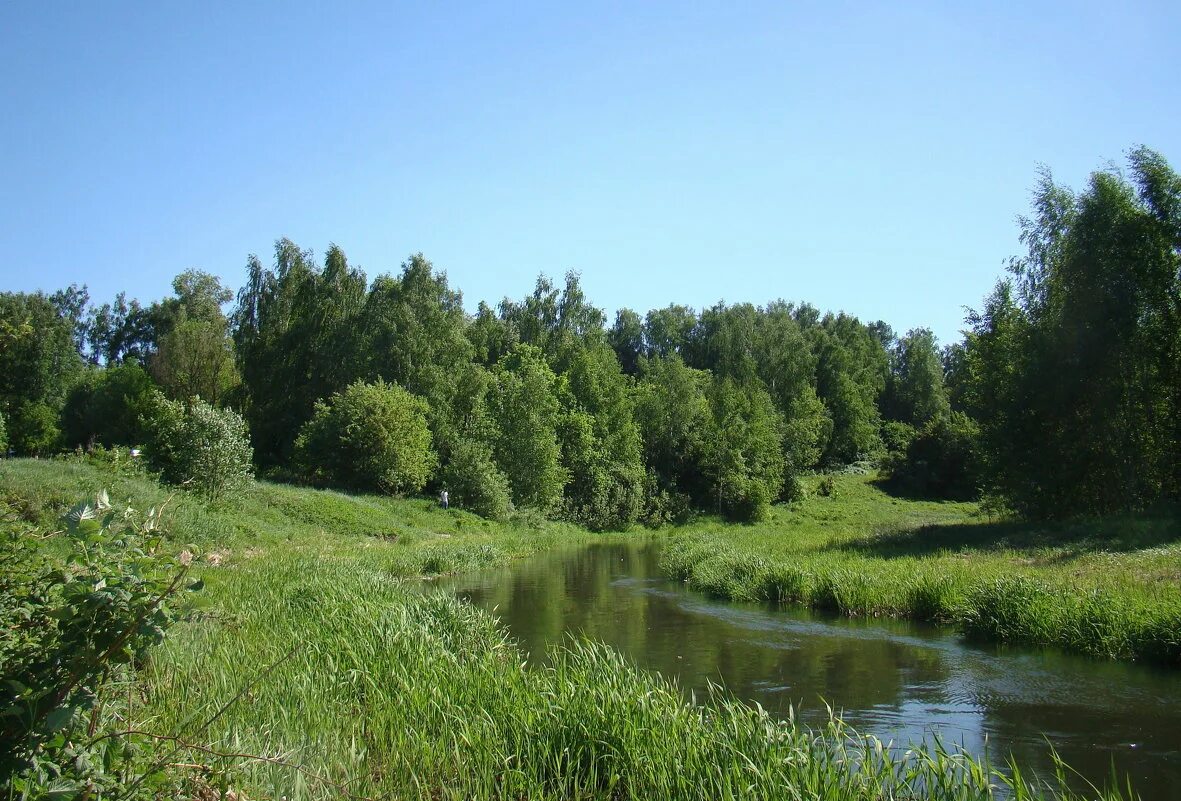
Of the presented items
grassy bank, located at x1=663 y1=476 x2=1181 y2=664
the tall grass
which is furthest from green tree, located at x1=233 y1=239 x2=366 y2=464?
the tall grass

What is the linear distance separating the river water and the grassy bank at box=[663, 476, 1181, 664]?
0.78m

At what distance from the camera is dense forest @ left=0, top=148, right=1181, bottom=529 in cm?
2875

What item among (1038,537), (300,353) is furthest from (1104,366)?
(300,353)

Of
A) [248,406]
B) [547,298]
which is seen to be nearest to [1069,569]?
[248,406]

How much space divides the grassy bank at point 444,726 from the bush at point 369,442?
3455 centimetres

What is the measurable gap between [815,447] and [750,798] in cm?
7018

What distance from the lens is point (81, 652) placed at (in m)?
4.09

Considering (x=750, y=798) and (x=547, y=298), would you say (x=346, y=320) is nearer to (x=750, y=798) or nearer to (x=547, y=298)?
(x=547, y=298)

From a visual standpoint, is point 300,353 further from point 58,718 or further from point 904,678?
point 58,718

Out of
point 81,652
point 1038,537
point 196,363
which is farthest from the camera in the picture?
point 196,363

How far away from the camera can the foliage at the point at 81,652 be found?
3.94 meters

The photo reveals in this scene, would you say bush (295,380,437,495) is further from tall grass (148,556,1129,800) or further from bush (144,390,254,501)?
tall grass (148,556,1129,800)

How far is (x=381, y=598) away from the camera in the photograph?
600 inches

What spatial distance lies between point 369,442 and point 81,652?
44.7 meters
